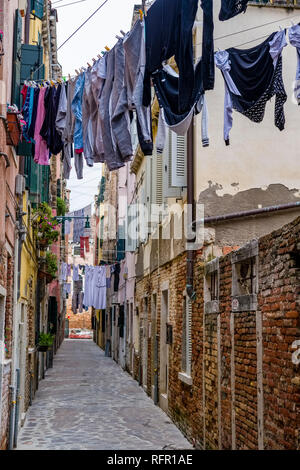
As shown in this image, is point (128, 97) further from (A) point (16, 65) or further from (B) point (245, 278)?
(B) point (245, 278)

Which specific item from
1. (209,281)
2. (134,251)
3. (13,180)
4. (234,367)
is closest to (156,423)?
(209,281)

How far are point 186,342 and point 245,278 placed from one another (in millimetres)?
3923

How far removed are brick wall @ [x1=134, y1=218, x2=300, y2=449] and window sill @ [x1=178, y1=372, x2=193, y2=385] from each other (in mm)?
116

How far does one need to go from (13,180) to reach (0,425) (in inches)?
141

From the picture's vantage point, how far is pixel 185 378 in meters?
10.5

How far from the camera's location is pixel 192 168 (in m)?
10.4

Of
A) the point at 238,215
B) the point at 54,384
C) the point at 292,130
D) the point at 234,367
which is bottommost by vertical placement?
the point at 54,384

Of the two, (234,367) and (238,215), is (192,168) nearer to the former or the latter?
(238,215)

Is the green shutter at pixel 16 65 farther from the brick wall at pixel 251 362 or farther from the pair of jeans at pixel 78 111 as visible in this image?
the brick wall at pixel 251 362

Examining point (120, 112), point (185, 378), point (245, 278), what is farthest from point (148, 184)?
point (245, 278)

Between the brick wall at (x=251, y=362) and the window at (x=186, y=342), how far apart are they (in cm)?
23

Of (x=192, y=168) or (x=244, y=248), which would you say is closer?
(x=244, y=248)

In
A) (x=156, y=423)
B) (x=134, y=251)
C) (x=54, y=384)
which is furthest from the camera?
(x=134, y=251)

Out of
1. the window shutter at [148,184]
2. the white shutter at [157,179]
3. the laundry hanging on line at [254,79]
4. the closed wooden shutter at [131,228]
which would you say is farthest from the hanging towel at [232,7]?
the closed wooden shutter at [131,228]
